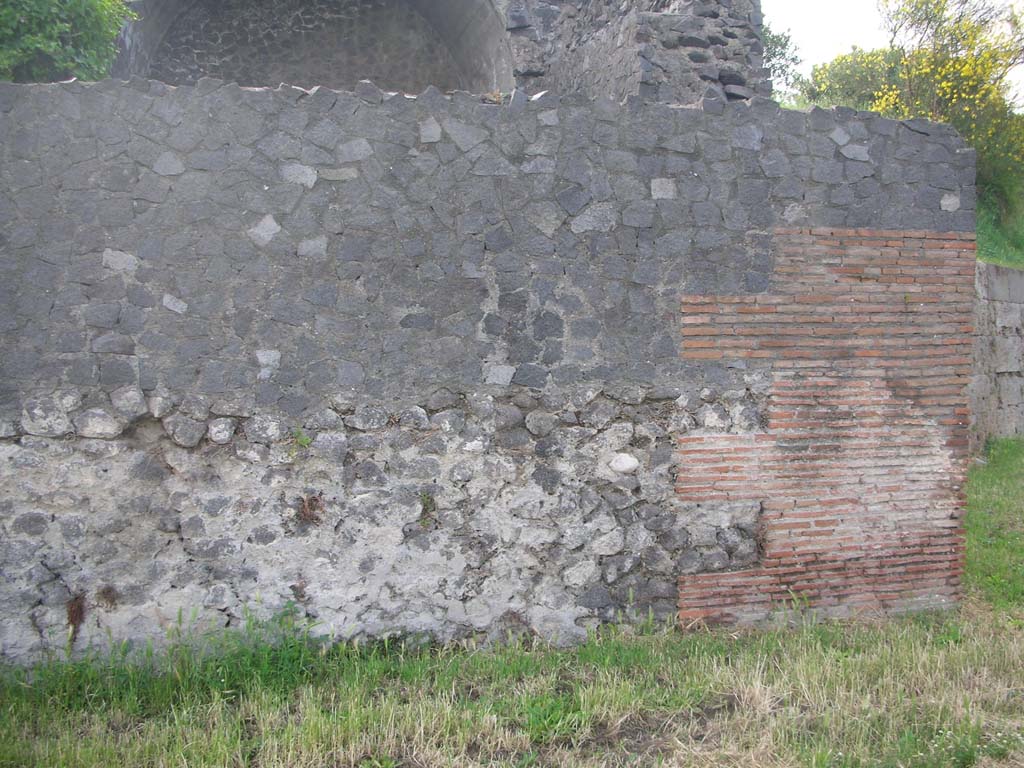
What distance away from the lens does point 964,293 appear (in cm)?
533

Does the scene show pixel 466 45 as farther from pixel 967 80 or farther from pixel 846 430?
pixel 967 80

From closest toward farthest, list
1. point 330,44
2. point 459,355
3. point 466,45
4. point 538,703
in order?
point 538,703 → point 459,355 → point 466,45 → point 330,44

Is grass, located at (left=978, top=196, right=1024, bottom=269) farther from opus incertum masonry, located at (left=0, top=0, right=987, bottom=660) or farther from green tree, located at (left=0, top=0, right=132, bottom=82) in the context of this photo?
green tree, located at (left=0, top=0, right=132, bottom=82)

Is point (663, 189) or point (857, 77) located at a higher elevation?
point (857, 77)

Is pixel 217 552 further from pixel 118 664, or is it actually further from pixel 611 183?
pixel 611 183

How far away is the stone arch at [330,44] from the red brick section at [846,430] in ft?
16.8

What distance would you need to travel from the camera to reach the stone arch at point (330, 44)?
31.5 ft

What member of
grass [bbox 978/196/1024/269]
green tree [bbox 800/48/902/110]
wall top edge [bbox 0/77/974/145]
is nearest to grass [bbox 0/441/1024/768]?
wall top edge [bbox 0/77/974/145]

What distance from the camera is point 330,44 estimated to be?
408 inches

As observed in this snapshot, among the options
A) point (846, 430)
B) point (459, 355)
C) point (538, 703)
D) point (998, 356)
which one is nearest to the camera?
point (538, 703)

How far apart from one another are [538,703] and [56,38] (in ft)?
16.3

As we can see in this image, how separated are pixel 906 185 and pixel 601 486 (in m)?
2.53

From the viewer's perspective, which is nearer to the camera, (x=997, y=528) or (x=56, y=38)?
(x=56, y=38)

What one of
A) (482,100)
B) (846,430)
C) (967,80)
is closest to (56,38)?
(482,100)
